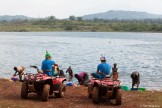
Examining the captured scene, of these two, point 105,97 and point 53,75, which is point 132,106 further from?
point 53,75

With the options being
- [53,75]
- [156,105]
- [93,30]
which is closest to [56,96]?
[53,75]

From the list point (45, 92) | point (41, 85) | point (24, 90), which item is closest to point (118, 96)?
point (45, 92)

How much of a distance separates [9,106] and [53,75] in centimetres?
276

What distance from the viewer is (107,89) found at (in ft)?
47.3

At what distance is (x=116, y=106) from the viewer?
14.5 meters

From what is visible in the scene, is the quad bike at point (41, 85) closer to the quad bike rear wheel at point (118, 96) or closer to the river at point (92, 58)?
the quad bike rear wheel at point (118, 96)

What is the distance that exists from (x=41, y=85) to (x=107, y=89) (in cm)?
281

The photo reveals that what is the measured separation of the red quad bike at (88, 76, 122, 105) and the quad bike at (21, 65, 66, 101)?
1.79 metres

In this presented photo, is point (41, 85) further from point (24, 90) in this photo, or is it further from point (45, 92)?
point (24, 90)

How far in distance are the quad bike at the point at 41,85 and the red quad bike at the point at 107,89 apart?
1.79 meters

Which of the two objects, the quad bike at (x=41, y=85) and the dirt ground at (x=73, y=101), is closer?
the dirt ground at (x=73, y=101)

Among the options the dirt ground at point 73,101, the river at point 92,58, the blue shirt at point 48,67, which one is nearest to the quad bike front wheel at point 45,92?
the dirt ground at point 73,101

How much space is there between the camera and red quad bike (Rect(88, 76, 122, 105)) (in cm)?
1440

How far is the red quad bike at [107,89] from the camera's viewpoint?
1440 cm
